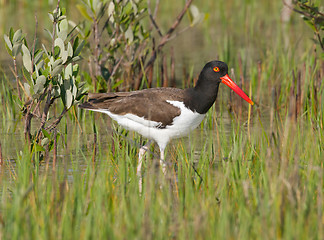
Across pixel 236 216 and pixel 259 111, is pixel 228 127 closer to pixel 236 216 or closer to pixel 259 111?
pixel 259 111

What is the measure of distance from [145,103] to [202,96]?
0.52 meters

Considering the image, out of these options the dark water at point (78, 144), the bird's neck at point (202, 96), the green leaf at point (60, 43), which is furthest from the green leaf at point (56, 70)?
the bird's neck at point (202, 96)

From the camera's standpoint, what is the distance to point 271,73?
8.13 metres

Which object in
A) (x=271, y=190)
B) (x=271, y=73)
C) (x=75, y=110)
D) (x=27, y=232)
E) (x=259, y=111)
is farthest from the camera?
(x=271, y=73)

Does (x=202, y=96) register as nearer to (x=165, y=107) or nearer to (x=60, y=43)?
(x=165, y=107)

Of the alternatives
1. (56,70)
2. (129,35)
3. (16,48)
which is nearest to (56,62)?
(56,70)

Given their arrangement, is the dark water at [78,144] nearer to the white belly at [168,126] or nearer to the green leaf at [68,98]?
the white belly at [168,126]

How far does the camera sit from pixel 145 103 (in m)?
5.57

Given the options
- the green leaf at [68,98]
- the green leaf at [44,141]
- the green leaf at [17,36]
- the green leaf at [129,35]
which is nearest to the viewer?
the green leaf at [17,36]

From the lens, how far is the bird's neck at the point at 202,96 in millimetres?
5422

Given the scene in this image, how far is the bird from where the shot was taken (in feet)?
17.8

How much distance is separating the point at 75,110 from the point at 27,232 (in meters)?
3.54

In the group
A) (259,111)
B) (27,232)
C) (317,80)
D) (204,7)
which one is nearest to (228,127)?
(259,111)

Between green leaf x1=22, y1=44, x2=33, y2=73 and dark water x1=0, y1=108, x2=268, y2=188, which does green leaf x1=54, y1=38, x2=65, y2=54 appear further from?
dark water x1=0, y1=108, x2=268, y2=188
